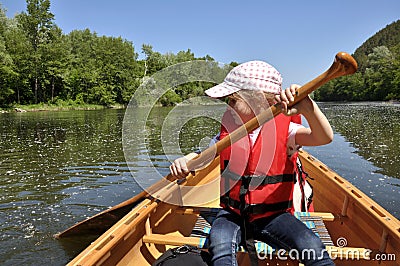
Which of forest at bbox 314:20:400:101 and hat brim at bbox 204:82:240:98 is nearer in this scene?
hat brim at bbox 204:82:240:98

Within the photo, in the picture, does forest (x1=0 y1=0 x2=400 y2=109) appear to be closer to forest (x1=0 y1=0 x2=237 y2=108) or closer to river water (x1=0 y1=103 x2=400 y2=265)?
forest (x1=0 y1=0 x2=237 y2=108)

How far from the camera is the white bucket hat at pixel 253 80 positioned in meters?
→ 2.13

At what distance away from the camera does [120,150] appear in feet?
33.6

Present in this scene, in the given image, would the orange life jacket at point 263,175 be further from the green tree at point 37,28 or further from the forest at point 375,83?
the forest at point 375,83

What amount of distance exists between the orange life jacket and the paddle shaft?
11 centimetres

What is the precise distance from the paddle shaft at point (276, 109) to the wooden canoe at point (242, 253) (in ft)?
1.87

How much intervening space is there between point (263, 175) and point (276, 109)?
17.5 inches

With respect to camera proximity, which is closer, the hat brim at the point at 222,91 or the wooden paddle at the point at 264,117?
the wooden paddle at the point at 264,117

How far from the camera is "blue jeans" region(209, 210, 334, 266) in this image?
1.88m

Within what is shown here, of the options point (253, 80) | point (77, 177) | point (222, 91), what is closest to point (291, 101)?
point (253, 80)

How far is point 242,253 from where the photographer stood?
2.46 m

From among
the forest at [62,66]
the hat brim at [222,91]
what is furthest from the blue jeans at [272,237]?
the forest at [62,66]

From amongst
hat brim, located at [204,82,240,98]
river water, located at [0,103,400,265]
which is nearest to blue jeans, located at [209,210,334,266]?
hat brim, located at [204,82,240,98]

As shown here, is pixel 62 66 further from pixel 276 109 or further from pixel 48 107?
pixel 276 109
